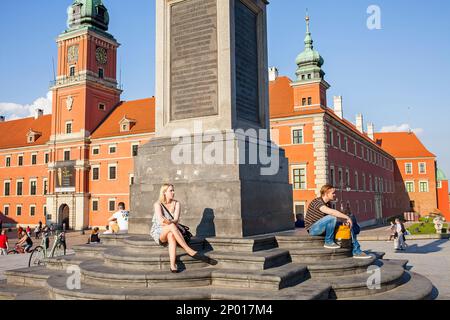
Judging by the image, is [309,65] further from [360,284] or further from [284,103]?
[360,284]

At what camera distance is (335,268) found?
5.88 meters

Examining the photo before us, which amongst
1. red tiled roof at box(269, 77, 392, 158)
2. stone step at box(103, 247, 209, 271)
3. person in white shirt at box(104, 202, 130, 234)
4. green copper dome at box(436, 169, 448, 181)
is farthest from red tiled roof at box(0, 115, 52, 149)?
green copper dome at box(436, 169, 448, 181)

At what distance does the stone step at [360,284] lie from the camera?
17.6 feet

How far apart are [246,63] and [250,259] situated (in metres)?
4.59

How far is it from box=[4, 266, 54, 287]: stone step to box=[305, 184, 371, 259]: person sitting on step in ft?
15.4

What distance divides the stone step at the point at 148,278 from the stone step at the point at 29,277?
54.8 inches

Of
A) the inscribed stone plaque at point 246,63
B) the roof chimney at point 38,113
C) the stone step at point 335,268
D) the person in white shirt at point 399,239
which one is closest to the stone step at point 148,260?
the stone step at point 335,268

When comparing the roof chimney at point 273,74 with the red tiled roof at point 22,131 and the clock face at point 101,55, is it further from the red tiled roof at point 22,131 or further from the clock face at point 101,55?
the red tiled roof at point 22,131

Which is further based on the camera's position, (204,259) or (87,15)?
(87,15)

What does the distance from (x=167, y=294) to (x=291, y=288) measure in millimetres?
1622

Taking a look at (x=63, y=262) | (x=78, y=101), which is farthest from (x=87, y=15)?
(x=63, y=262)

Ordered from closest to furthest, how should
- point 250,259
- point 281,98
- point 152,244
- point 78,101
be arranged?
point 250,259 < point 152,244 < point 281,98 < point 78,101

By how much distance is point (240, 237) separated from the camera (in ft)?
22.0

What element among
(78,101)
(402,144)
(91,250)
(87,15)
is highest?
(87,15)
